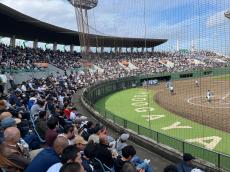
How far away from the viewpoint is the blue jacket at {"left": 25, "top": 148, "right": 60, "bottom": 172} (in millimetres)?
4953

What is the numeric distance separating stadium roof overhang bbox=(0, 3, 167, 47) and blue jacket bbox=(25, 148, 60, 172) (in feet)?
95.6

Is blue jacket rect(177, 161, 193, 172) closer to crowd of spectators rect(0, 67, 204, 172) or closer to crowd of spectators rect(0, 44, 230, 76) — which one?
crowd of spectators rect(0, 67, 204, 172)

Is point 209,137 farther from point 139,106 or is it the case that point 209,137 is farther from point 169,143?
point 139,106

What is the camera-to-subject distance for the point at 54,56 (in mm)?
52250

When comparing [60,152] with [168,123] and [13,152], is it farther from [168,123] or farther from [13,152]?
[168,123]

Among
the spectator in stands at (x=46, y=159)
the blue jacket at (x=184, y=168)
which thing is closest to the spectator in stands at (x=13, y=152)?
the spectator in stands at (x=46, y=159)

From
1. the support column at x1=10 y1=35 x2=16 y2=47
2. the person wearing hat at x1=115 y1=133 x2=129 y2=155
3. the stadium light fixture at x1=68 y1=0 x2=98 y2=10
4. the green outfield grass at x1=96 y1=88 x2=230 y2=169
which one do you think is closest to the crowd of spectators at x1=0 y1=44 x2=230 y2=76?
the support column at x1=10 y1=35 x2=16 y2=47

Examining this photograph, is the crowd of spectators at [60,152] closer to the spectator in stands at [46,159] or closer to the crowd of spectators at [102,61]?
the spectator in stands at [46,159]

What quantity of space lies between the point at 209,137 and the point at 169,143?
5530 millimetres

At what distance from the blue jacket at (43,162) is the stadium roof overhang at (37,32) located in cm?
2913

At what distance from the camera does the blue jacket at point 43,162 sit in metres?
4.95

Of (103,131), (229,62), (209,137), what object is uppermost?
(229,62)

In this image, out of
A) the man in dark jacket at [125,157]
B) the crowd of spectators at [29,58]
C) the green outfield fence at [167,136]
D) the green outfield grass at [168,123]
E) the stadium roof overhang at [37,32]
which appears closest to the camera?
the man in dark jacket at [125,157]

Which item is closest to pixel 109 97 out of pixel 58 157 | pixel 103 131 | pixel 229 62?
pixel 229 62
